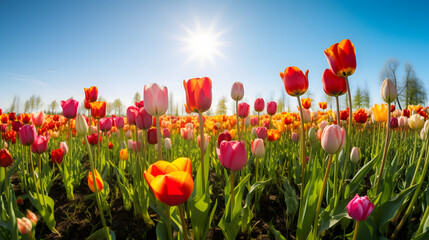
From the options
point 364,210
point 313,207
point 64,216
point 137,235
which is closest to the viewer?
point 364,210

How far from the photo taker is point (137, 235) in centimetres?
162

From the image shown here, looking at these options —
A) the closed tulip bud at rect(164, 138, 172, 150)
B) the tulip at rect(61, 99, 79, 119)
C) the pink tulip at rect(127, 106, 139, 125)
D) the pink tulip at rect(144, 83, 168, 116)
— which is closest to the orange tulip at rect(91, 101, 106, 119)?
the tulip at rect(61, 99, 79, 119)

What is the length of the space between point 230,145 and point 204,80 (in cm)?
35

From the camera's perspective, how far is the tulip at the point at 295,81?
129cm

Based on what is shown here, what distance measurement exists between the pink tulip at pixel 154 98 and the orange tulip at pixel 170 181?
13.9 inches

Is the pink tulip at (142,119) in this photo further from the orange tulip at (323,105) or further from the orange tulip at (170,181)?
the orange tulip at (323,105)

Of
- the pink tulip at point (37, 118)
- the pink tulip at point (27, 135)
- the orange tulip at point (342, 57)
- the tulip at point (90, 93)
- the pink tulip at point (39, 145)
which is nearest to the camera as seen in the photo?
the orange tulip at point (342, 57)

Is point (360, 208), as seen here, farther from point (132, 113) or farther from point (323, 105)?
point (323, 105)

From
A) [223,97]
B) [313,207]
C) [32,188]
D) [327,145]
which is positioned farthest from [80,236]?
[223,97]

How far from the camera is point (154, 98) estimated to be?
3.51 ft

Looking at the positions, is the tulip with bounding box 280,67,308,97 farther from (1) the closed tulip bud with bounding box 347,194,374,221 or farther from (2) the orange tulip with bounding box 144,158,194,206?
(2) the orange tulip with bounding box 144,158,194,206

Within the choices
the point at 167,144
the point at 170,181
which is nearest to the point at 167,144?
the point at 167,144

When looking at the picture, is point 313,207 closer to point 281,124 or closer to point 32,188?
point 281,124

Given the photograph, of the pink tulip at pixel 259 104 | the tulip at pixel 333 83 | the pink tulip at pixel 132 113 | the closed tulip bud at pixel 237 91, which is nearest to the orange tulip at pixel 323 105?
the pink tulip at pixel 259 104
